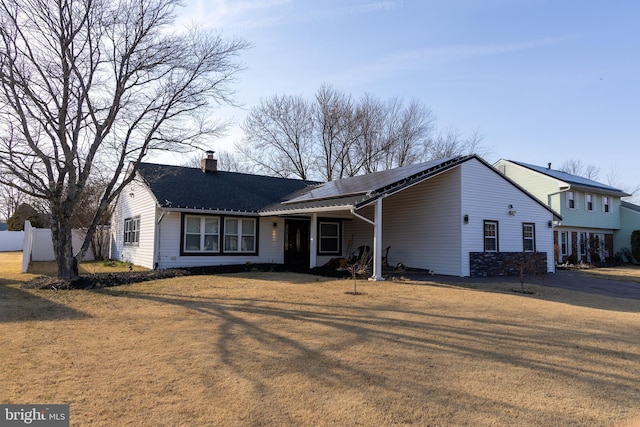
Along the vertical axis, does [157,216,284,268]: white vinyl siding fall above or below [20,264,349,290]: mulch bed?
above

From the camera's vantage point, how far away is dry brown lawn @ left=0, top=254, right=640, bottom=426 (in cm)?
353

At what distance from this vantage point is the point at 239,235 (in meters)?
16.8

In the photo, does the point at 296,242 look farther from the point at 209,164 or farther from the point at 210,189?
the point at 209,164

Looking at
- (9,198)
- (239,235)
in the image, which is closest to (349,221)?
(239,235)

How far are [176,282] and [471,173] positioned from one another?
35.8 ft

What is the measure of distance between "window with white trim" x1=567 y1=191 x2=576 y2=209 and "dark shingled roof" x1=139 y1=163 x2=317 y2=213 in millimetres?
16053

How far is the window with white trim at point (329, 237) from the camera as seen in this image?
18797 millimetres

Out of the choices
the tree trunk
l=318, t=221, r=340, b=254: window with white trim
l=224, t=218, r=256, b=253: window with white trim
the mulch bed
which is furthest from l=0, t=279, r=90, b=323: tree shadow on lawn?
l=318, t=221, r=340, b=254: window with white trim

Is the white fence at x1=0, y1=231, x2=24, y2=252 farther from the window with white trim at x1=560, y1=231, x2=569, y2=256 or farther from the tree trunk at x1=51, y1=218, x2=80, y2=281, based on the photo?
the window with white trim at x1=560, y1=231, x2=569, y2=256

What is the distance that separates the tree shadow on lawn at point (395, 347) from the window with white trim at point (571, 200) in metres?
20.3

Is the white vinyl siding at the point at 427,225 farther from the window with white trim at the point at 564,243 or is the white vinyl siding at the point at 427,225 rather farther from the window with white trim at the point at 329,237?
the window with white trim at the point at 564,243

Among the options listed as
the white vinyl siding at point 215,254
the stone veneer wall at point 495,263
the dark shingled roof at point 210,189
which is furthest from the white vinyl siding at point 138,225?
the stone veneer wall at point 495,263

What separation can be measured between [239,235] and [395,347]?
482 inches

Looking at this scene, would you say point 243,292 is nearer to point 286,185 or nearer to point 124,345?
point 124,345
